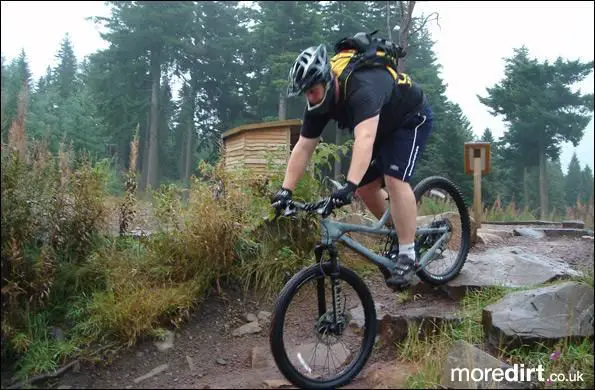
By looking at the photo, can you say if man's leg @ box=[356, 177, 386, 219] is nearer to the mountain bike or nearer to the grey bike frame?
the grey bike frame

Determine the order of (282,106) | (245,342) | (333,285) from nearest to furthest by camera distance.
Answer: (333,285), (245,342), (282,106)

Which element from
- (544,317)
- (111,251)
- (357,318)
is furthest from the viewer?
(111,251)

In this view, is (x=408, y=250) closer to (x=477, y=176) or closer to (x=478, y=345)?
(x=478, y=345)

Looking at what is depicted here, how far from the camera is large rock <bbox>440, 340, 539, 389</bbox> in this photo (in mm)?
2551

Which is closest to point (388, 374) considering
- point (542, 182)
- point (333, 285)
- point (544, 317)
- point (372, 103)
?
point (333, 285)

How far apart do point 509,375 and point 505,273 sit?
1626 millimetres

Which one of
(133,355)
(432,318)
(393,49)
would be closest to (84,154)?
(133,355)

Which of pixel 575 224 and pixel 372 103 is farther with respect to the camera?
pixel 575 224

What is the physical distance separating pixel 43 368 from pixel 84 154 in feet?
6.42

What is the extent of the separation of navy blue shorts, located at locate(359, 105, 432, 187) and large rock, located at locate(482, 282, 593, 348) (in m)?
1.10

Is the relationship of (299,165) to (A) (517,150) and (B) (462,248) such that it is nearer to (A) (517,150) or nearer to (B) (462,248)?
(B) (462,248)

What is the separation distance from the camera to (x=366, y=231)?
3.30 meters

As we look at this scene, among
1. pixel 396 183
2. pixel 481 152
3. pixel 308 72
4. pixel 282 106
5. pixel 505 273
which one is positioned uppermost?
pixel 282 106

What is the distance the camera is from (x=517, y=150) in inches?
375
